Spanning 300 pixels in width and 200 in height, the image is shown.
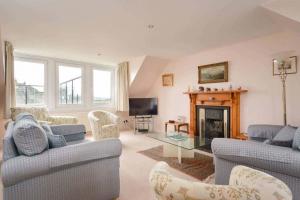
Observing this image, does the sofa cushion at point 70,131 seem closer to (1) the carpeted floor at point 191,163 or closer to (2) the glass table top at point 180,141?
(1) the carpeted floor at point 191,163

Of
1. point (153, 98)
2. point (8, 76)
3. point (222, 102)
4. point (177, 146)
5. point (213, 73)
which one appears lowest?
point (177, 146)

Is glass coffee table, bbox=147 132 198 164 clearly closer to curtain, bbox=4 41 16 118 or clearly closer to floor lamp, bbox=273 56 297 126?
floor lamp, bbox=273 56 297 126

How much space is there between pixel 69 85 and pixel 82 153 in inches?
167

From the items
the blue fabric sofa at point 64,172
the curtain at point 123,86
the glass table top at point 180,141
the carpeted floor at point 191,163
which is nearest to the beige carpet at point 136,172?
the carpeted floor at point 191,163

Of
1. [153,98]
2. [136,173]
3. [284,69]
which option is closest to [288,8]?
[284,69]

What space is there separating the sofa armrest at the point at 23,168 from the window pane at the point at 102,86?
4.47m

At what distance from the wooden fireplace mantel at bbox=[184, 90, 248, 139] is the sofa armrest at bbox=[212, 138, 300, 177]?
212cm

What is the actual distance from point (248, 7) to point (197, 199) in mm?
2529

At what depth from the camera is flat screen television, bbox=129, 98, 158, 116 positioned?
5727mm

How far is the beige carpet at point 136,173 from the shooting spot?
216cm

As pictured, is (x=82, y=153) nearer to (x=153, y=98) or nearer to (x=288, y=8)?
(x=288, y=8)

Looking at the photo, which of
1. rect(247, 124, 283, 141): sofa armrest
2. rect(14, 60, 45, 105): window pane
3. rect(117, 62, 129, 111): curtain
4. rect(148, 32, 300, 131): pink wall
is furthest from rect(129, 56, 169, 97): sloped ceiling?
rect(247, 124, 283, 141): sofa armrest

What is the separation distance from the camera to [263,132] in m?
2.78

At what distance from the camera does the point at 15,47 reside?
13.3 feet
